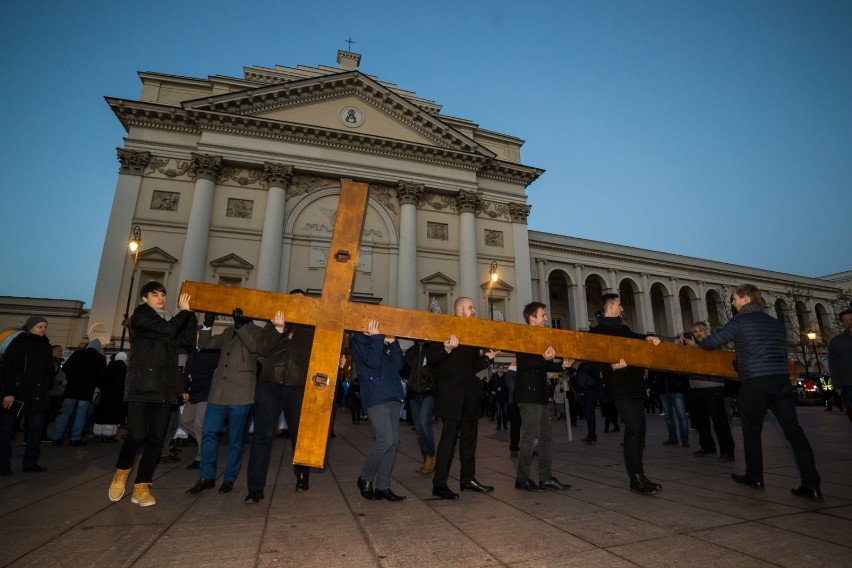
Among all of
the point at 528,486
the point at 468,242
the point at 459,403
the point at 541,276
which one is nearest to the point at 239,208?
the point at 468,242

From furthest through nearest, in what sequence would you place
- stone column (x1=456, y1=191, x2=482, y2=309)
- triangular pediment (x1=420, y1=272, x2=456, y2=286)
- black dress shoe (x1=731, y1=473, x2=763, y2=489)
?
stone column (x1=456, y1=191, x2=482, y2=309) < triangular pediment (x1=420, y1=272, x2=456, y2=286) < black dress shoe (x1=731, y1=473, x2=763, y2=489)

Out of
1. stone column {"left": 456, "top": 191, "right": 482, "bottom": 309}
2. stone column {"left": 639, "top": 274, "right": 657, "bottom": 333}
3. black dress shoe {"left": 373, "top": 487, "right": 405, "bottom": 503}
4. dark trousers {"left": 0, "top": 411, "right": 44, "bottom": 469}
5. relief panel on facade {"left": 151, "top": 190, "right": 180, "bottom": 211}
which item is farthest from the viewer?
stone column {"left": 639, "top": 274, "right": 657, "bottom": 333}

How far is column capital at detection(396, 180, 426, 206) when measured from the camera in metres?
24.9

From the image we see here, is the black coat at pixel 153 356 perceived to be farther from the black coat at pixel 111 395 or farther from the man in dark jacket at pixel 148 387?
the black coat at pixel 111 395

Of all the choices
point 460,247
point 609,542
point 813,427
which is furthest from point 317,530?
point 460,247

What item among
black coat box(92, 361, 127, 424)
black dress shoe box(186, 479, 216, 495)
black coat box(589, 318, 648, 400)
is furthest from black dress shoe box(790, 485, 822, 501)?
black coat box(92, 361, 127, 424)

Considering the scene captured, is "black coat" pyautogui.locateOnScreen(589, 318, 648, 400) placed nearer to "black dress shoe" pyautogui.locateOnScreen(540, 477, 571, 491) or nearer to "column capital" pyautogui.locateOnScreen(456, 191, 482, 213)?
"black dress shoe" pyautogui.locateOnScreen(540, 477, 571, 491)

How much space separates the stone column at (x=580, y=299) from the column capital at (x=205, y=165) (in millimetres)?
28015

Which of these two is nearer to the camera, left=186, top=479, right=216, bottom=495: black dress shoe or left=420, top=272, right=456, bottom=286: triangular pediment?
left=186, top=479, right=216, bottom=495: black dress shoe

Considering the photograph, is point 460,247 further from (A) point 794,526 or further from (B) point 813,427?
(A) point 794,526

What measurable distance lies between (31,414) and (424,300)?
19.8 meters

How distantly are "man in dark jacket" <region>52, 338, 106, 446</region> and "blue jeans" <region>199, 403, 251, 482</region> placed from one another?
5.74 m

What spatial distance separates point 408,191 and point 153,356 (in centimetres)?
2187

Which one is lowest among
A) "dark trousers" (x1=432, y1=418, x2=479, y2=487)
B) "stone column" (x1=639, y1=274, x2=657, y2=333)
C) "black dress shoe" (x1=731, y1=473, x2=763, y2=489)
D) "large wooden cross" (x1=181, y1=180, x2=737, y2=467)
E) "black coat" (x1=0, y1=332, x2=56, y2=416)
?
"black dress shoe" (x1=731, y1=473, x2=763, y2=489)
